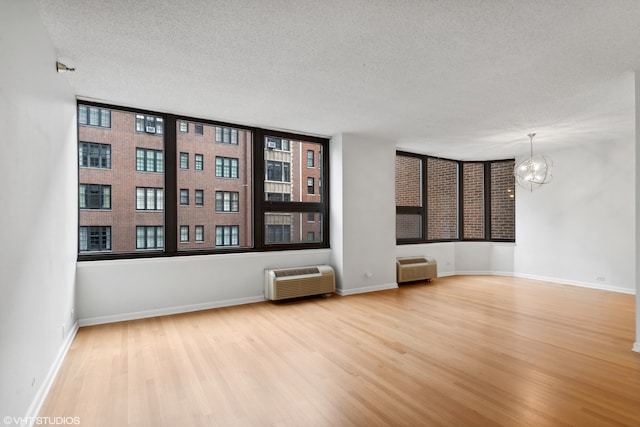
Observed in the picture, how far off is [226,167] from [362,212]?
94.8 inches

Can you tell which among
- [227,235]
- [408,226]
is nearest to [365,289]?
[408,226]

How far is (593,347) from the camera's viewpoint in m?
3.15

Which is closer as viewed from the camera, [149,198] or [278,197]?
[149,198]

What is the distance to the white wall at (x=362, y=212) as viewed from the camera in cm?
544

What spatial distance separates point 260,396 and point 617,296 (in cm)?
606

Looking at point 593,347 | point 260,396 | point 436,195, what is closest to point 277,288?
point 260,396

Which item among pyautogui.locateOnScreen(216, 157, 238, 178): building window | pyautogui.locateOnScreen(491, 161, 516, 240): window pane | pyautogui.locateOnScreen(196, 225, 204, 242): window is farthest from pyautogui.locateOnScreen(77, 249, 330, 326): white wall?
pyautogui.locateOnScreen(491, 161, 516, 240): window pane

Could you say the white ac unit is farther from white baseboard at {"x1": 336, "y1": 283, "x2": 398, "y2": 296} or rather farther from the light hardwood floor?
the light hardwood floor

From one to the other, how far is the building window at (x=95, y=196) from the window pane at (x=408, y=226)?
198 inches

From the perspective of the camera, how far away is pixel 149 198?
4.26 meters

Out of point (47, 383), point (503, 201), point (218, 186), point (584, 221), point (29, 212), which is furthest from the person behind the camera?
point (503, 201)

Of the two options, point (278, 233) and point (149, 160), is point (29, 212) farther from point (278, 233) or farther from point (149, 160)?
point (278, 233)

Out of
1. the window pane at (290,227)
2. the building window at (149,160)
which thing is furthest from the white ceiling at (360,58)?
→ the window pane at (290,227)

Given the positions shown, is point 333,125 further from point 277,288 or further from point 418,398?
point 418,398
